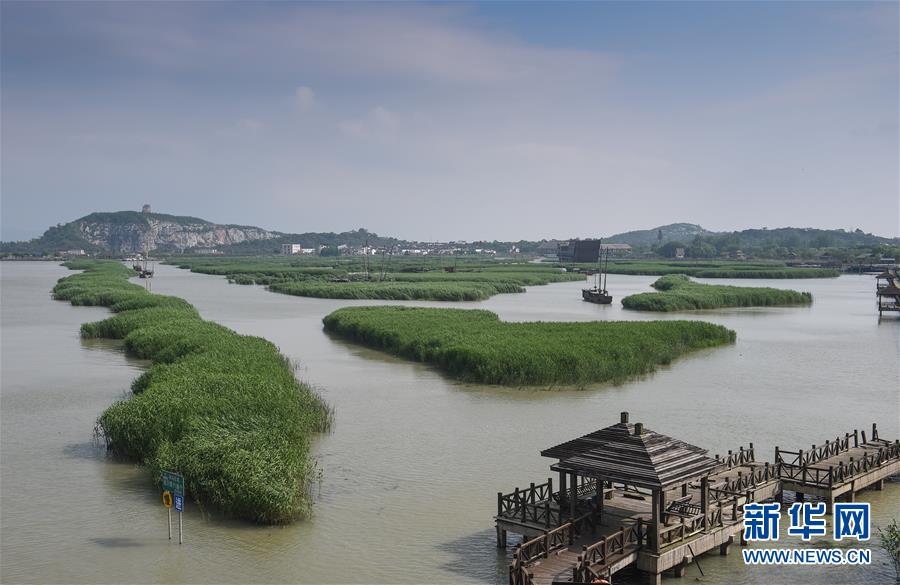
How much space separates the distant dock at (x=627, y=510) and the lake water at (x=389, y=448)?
0.88m

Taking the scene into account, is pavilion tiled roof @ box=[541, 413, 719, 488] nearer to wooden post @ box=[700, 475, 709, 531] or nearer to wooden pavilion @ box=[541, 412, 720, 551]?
wooden pavilion @ box=[541, 412, 720, 551]

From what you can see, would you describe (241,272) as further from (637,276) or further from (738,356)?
(738,356)

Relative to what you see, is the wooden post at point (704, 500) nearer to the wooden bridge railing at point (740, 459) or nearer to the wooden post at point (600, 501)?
the wooden post at point (600, 501)

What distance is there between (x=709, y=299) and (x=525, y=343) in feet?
139

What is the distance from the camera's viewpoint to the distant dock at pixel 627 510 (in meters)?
14.4

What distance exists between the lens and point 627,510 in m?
16.6

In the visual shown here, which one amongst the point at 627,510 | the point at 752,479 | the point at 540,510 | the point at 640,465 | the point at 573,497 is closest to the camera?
the point at 640,465

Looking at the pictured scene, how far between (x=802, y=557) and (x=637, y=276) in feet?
454

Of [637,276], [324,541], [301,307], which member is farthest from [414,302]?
[637,276]

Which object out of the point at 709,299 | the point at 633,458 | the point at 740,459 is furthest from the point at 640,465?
the point at 709,299

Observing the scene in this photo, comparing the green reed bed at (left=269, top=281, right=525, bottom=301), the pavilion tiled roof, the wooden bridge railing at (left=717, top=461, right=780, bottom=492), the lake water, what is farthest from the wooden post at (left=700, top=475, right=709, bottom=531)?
the green reed bed at (left=269, top=281, right=525, bottom=301)

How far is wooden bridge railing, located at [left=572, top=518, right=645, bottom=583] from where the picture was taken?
44.6 ft

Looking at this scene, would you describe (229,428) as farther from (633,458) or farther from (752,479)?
(752,479)

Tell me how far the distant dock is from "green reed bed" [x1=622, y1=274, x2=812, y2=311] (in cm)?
5494
